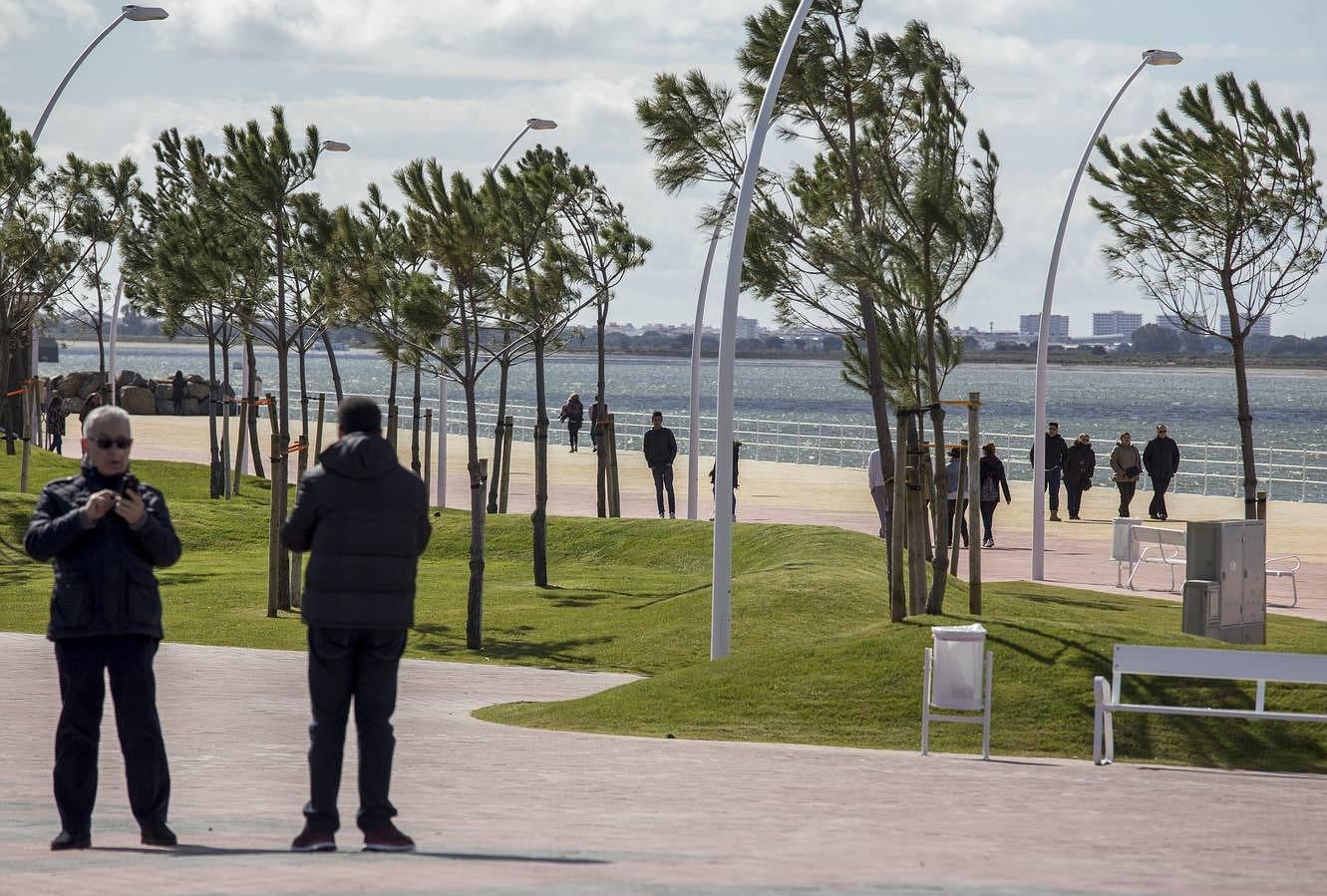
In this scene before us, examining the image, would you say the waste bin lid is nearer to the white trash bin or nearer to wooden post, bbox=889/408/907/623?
the white trash bin

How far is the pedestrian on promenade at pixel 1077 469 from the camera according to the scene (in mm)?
29375

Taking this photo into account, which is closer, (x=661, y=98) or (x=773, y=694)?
(x=773, y=694)

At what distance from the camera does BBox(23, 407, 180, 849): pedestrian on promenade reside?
239 inches

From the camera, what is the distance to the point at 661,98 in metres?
16.0

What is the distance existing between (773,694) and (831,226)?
5.49 m

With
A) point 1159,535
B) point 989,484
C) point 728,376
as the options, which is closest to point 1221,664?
point 728,376

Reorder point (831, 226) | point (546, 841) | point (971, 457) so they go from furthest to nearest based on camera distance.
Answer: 1. point (831, 226)
2. point (971, 457)
3. point (546, 841)

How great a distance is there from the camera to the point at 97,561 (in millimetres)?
6074

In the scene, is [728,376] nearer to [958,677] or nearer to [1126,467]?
[958,677]

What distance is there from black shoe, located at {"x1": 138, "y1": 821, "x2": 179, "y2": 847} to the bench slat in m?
6.35

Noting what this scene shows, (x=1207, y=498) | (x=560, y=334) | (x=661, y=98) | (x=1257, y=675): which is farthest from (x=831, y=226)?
(x=1207, y=498)

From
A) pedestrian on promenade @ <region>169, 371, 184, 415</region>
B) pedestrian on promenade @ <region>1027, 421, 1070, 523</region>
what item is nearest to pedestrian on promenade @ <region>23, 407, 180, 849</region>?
pedestrian on promenade @ <region>1027, 421, 1070, 523</region>

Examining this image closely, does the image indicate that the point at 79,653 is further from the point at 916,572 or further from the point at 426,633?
the point at 426,633

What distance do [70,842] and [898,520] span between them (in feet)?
29.8
